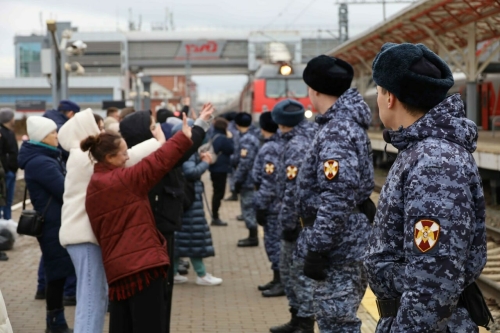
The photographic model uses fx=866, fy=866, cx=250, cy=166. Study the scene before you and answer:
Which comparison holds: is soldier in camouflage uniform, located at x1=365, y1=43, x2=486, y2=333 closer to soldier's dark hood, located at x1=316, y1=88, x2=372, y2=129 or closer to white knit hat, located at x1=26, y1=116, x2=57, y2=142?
soldier's dark hood, located at x1=316, y1=88, x2=372, y2=129

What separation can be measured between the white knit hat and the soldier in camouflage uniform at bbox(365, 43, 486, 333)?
4.49m

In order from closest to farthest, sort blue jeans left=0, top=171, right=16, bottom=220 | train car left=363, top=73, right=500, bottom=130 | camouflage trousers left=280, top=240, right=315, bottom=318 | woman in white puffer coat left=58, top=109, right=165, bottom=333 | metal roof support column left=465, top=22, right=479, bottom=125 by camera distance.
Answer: woman in white puffer coat left=58, top=109, right=165, bottom=333
camouflage trousers left=280, top=240, right=315, bottom=318
blue jeans left=0, top=171, right=16, bottom=220
metal roof support column left=465, top=22, right=479, bottom=125
train car left=363, top=73, right=500, bottom=130

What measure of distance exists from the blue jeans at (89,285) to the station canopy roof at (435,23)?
43.0 ft

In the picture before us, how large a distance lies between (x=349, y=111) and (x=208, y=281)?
5109 mm

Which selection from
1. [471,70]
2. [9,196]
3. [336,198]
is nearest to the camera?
[336,198]

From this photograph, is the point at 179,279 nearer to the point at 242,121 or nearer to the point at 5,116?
the point at 5,116

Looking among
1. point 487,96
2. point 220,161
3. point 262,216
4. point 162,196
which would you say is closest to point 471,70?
point 487,96

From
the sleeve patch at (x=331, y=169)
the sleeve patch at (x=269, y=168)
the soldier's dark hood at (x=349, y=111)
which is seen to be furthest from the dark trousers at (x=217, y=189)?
the sleeve patch at (x=331, y=169)

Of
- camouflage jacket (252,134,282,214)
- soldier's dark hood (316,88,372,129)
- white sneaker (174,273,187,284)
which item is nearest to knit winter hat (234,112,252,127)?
white sneaker (174,273,187,284)

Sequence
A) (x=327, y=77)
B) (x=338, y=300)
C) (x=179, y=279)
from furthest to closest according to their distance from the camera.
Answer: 1. (x=179, y=279)
2. (x=327, y=77)
3. (x=338, y=300)

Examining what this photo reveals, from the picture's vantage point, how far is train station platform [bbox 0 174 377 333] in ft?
25.3

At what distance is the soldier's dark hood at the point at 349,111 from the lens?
5.00m

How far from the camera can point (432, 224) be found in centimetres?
287

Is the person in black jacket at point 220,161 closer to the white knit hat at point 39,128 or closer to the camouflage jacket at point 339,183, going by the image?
the white knit hat at point 39,128
